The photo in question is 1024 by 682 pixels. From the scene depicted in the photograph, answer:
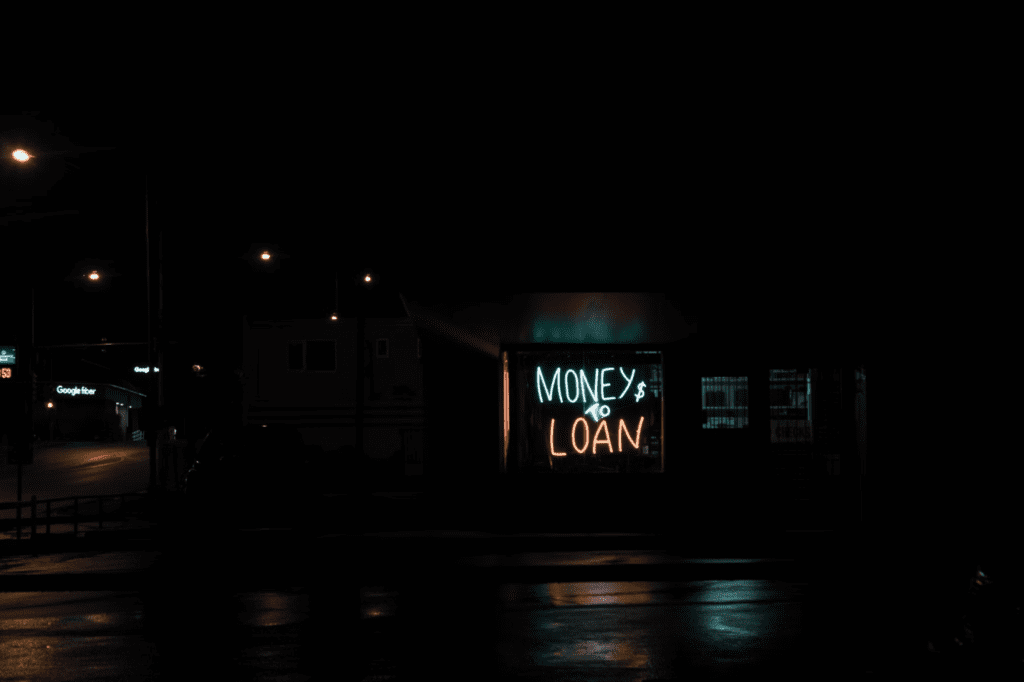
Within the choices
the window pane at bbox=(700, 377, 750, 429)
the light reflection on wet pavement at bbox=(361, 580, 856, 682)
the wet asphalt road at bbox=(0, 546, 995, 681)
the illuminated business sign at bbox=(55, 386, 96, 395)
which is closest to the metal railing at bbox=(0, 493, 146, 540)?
the wet asphalt road at bbox=(0, 546, 995, 681)

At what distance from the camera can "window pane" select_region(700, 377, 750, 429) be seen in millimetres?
17141

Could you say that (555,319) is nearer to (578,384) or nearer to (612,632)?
(578,384)

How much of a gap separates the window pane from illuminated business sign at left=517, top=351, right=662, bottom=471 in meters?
0.82

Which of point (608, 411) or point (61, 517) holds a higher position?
point (608, 411)

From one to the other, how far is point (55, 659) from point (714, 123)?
13535 millimetres

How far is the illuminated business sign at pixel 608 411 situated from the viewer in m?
17.2

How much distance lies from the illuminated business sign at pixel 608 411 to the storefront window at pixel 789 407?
2.02 m

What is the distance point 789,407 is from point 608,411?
320 cm

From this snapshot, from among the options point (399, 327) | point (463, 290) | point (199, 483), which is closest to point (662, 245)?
point (463, 290)

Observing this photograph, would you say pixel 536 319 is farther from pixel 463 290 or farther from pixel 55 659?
pixel 55 659

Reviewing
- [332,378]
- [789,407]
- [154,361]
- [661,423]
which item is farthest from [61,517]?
[332,378]

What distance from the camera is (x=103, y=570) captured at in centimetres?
1287

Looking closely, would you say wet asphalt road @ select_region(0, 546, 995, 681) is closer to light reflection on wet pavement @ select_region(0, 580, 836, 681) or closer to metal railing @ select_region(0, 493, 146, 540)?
light reflection on wet pavement @ select_region(0, 580, 836, 681)

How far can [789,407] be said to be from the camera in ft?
56.7
